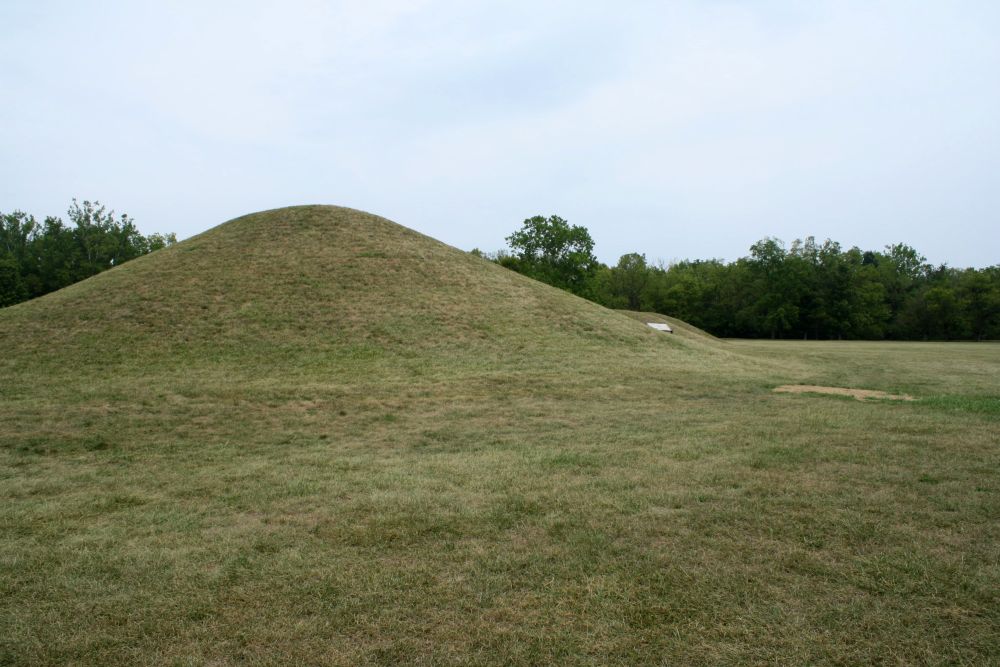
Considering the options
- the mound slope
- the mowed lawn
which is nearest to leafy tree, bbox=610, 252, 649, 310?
the mound slope

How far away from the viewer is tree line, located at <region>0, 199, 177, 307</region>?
50.7 meters

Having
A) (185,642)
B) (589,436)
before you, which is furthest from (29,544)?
(589,436)

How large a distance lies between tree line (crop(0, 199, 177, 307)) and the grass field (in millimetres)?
47004

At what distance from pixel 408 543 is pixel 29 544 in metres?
3.18

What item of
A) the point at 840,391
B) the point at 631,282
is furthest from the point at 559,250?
the point at 840,391

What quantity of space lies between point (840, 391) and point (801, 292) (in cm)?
5358

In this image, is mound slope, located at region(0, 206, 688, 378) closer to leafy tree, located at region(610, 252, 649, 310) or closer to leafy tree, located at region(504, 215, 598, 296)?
leafy tree, located at region(504, 215, 598, 296)

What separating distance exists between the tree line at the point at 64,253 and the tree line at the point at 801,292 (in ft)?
129

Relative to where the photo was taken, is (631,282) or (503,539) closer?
(503,539)

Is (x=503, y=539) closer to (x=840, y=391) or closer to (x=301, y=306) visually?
(x=840, y=391)

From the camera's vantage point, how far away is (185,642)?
335 centimetres

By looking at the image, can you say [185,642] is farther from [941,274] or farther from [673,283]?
[941,274]

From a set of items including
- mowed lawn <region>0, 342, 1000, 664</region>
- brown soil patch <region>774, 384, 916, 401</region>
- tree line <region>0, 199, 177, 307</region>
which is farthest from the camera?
tree line <region>0, 199, 177, 307</region>

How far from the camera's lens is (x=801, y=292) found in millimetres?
60938
